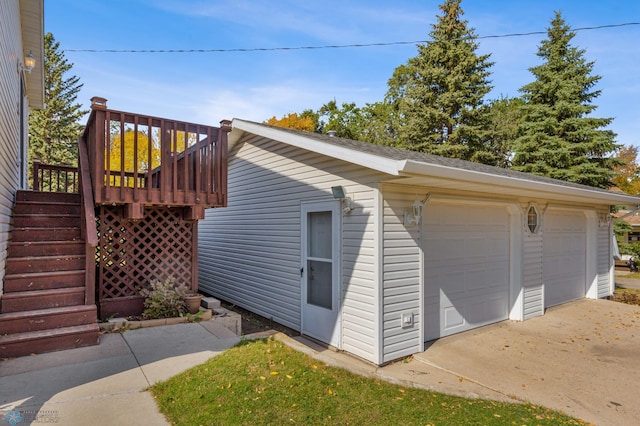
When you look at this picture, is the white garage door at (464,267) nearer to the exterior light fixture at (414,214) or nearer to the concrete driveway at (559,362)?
the concrete driveway at (559,362)

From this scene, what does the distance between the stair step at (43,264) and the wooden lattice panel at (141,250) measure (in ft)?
1.37

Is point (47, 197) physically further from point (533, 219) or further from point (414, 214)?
point (533, 219)

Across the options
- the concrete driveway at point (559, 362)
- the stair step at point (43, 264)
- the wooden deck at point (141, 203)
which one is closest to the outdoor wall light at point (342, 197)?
the wooden deck at point (141, 203)

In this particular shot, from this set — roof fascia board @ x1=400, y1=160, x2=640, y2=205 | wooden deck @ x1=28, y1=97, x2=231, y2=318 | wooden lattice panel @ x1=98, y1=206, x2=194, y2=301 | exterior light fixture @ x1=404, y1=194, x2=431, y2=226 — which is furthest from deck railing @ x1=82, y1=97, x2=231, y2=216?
roof fascia board @ x1=400, y1=160, x2=640, y2=205

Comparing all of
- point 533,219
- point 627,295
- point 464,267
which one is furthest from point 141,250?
point 627,295

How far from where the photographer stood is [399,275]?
4566mm

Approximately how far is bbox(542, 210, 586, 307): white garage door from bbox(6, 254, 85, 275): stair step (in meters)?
7.80

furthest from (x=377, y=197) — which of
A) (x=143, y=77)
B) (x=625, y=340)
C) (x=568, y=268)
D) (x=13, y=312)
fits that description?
(x=143, y=77)

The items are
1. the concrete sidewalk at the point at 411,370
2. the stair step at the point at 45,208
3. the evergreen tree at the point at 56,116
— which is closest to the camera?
the concrete sidewalk at the point at 411,370

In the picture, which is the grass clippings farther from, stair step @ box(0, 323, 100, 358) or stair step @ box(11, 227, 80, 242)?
stair step @ box(11, 227, 80, 242)

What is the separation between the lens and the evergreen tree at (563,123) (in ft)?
47.0

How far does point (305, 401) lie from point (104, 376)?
1839mm

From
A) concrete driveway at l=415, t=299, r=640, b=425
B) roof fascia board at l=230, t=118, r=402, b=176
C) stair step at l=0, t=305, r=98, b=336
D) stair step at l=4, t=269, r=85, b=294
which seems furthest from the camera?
stair step at l=4, t=269, r=85, b=294

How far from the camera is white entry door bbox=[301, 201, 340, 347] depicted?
16.3ft
